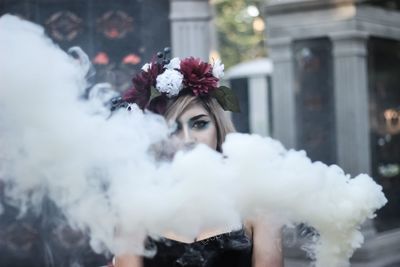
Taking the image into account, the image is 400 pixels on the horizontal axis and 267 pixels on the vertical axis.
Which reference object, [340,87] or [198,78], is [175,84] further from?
[340,87]

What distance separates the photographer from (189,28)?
7.02 meters

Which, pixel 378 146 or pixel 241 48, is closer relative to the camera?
pixel 378 146

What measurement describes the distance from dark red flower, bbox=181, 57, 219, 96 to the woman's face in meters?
0.10

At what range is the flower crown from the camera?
2.72 meters

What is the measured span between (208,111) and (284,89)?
6.05 metres

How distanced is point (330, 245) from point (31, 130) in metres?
1.21

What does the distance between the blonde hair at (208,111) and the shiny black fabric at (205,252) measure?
390mm

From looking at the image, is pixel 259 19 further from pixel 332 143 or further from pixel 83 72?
pixel 83 72

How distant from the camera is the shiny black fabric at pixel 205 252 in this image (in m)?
2.54

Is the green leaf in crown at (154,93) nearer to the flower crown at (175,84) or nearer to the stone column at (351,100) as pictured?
the flower crown at (175,84)

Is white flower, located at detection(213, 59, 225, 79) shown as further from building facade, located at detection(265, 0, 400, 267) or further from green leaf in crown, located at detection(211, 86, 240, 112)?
building facade, located at detection(265, 0, 400, 267)

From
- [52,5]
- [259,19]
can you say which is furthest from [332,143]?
[259,19]

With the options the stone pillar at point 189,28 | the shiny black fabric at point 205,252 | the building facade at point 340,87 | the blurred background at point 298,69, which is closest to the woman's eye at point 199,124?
the shiny black fabric at point 205,252

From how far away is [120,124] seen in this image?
2424 mm
